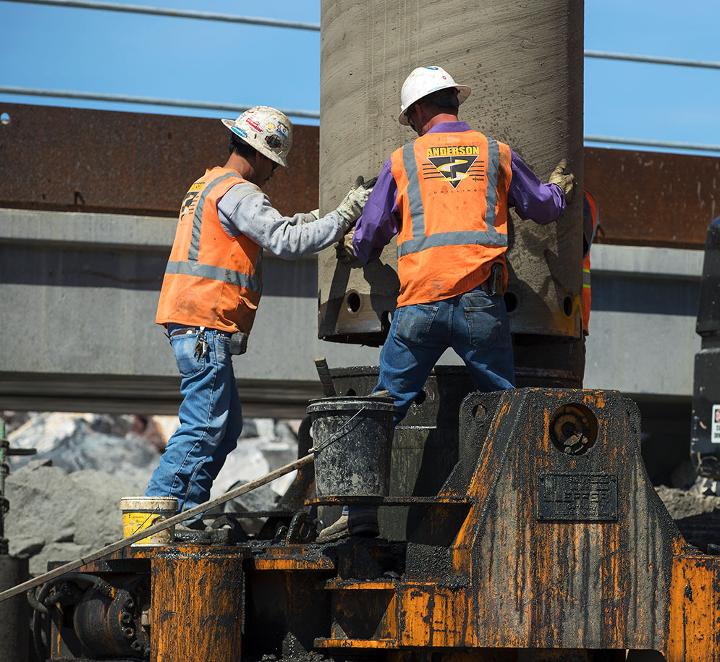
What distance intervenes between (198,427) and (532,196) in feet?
5.31

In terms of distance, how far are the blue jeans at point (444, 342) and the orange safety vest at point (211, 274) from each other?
2.80 ft

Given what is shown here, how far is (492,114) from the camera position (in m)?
5.90

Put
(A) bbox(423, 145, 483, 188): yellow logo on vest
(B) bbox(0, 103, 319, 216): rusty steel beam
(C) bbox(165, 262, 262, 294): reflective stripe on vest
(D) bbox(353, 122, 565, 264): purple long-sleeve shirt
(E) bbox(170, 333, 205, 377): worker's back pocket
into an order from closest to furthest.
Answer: (A) bbox(423, 145, 483, 188): yellow logo on vest < (D) bbox(353, 122, 565, 264): purple long-sleeve shirt < (E) bbox(170, 333, 205, 377): worker's back pocket < (C) bbox(165, 262, 262, 294): reflective stripe on vest < (B) bbox(0, 103, 319, 216): rusty steel beam

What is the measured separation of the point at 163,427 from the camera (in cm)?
2062

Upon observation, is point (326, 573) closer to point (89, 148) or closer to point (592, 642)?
point (592, 642)

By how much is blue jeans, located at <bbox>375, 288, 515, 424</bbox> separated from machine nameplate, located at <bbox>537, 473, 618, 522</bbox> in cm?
75

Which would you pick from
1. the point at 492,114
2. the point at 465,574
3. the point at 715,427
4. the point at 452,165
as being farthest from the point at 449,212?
the point at 715,427

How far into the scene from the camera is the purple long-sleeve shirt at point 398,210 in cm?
538

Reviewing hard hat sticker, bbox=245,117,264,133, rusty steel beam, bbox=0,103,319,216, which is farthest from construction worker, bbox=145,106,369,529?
rusty steel beam, bbox=0,103,319,216

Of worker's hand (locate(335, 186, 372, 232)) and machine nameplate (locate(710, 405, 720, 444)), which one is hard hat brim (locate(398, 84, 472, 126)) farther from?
machine nameplate (locate(710, 405, 720, 444))

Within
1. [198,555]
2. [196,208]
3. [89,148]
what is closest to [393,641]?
[198,555]

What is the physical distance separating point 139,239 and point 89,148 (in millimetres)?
849

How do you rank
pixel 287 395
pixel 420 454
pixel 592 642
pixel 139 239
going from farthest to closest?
1. pixel 287 395
2. pixel 139 239
3. pixel 420 454
4. pixel 592 642

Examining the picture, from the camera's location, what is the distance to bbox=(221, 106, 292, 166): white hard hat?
233 inches
